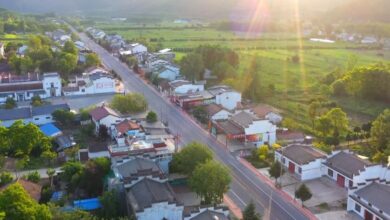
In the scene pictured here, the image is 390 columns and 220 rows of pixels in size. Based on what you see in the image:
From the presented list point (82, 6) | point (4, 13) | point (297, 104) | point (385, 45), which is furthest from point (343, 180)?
point (82, 6)

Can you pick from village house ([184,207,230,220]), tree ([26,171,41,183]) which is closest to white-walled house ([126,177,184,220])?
village house ([184,207,230,220])

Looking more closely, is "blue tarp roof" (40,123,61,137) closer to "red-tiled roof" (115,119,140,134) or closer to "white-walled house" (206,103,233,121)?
"red-tiled roof" (115,119,140,134)

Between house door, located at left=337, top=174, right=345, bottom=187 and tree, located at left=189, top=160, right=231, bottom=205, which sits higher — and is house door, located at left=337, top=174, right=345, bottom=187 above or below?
below

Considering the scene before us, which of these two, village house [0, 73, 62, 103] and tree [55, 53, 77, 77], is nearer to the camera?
village house [0, 73, 62, 103]

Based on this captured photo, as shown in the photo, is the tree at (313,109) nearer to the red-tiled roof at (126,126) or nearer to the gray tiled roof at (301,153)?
the gray tiled roof at (301,153)

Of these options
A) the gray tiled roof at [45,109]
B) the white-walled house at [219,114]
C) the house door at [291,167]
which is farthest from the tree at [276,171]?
the gray tiled roof at [45,109]

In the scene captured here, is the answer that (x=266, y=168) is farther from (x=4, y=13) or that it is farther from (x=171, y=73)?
(x=4, y=13)

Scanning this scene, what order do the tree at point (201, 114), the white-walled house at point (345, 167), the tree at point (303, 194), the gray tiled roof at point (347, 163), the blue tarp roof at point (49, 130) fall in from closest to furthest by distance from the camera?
1. the tree at point (303, 194)
2. the white-walled house at point (345, 167)
3. the gray tiled roof at point (347, 163)
4. the blue tarp roof at point (49, 130)
5. the tree at point (201, 114)
